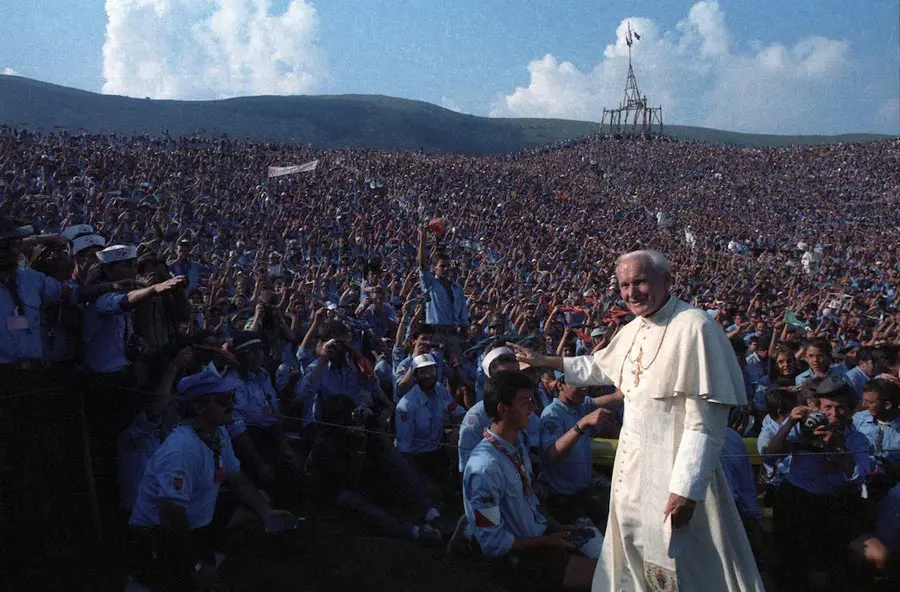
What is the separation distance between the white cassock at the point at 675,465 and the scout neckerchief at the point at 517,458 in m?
0.61

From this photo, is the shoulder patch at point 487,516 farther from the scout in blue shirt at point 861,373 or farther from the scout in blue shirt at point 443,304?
the scout in blue shirt at point 861,373

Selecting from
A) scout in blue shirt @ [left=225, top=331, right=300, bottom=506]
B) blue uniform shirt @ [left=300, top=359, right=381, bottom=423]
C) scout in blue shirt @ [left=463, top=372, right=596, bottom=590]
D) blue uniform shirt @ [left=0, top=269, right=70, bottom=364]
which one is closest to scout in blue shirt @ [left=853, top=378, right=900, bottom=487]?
scout in blue shirt @ [left=463, top=372, right=596, bottom=590]

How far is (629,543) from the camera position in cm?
352

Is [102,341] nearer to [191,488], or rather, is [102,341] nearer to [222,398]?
[222,398]

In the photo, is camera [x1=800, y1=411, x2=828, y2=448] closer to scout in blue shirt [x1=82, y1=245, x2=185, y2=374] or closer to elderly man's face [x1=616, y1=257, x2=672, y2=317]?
elderly man's face [x1=616, y1=257, x2=672, y2=317]

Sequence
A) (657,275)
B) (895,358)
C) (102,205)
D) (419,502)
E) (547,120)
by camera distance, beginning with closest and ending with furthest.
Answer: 1. (657,275)
2. (419,502)
3. (895,358)
4. (102,205)
5. (547,120)

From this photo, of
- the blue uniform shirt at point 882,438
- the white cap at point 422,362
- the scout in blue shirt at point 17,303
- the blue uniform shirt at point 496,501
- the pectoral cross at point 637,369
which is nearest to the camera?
the pectoral cross at point 637,369

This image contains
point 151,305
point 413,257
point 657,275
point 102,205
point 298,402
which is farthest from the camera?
point 413,257

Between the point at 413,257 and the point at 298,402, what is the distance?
11609 mm

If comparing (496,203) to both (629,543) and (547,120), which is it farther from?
(547,120)

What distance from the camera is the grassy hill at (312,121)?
69500 millimetres

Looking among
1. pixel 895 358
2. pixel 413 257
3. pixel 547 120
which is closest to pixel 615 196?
pixel 413 257

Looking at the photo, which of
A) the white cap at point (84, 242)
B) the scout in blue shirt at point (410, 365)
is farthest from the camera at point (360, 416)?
the white cap at point (84, 242)

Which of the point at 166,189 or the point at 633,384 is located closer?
the point at 633,384
